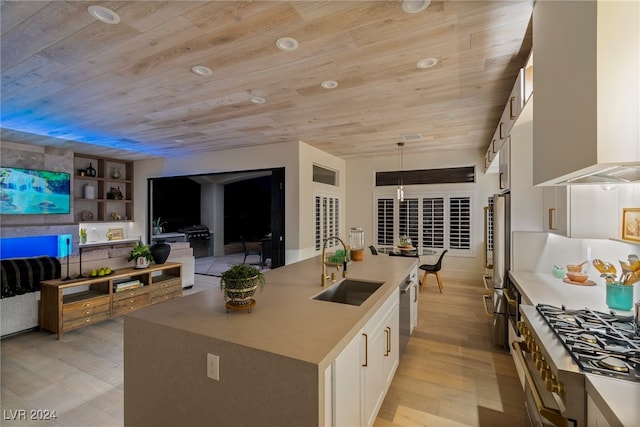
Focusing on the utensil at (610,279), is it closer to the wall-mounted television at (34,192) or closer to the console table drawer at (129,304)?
the console table drawer at (129,304)

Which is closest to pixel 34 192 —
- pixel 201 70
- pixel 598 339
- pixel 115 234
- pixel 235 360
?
pixel 115 234

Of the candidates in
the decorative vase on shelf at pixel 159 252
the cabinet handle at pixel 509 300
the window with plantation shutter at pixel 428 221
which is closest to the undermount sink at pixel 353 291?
the cabinet handle at pixel 509 300

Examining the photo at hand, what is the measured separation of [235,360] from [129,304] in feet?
11.5

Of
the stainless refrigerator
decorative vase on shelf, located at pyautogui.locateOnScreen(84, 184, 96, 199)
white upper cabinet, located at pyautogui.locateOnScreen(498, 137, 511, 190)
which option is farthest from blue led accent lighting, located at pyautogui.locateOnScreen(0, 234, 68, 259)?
white upper cabinet, located at pyautogui.locateOnScreen(498, 137, 511, 190)

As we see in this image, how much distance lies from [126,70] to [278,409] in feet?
9.78

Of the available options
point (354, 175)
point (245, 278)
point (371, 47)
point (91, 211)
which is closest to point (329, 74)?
point (371, 47)

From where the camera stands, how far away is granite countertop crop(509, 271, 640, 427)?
0.89m

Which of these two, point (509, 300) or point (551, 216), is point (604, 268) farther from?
point (509, 300)

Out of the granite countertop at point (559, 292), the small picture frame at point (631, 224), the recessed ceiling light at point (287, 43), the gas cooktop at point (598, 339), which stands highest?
the recessed ceiling light at point (287, 43)

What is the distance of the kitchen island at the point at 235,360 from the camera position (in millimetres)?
1124

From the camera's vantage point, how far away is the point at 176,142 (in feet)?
17.2

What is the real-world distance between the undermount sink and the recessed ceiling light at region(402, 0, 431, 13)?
191cm

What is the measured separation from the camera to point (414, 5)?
1.70 metres

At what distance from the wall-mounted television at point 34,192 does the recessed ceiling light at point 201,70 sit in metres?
5.00
